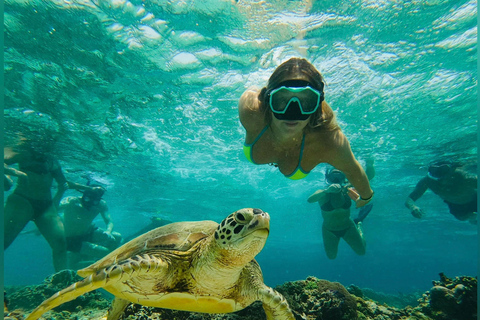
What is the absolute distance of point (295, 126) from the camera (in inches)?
134

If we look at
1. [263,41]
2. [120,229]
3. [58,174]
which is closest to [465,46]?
[263,41]

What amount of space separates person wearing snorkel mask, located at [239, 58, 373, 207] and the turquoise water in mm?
4244

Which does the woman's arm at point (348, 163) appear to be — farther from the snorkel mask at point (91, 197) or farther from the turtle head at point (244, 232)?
the snorkel mask at point (91, 197)

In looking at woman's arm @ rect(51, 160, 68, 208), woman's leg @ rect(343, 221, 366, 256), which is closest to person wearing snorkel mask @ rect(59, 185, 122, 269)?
woman's arm @ rect(51, 160, 68, 208)

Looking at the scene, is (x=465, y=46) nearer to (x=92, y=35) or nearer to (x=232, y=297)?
(x=232, y=297)

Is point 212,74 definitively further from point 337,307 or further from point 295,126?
point 337,307

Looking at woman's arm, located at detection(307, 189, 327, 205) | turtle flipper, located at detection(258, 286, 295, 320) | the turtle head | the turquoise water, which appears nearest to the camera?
the turtle head

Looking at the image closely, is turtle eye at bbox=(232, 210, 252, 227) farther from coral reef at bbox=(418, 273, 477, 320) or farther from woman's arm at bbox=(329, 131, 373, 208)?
coral reef at bbox=(418, 273, 477, 320)

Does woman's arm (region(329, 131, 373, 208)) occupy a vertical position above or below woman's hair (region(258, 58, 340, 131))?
below

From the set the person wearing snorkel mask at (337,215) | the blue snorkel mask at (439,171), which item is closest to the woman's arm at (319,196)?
the person wearing snorkel mask at (337,215)

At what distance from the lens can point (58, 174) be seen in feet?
39.2

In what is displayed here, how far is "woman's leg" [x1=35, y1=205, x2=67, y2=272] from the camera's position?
852 centimetres

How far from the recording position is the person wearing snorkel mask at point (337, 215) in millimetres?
9164

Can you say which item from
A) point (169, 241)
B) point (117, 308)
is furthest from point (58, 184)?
point (169, 241)
